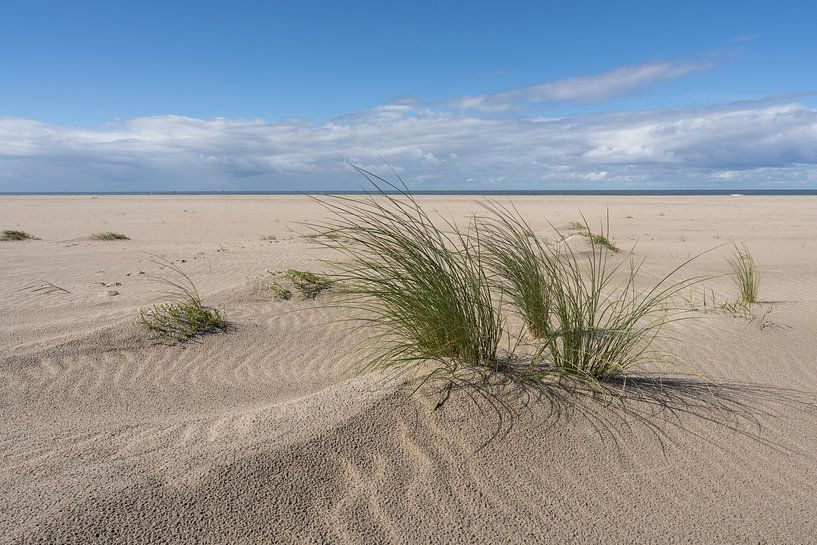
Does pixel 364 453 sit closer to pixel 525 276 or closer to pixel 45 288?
pixel 525 276

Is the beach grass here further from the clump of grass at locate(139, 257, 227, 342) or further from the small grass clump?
the clump of grass at locate(139, 257, 227, 342)

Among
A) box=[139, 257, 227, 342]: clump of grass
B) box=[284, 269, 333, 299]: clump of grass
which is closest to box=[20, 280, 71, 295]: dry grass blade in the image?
box=[139, 257, 227, 342]: clump of grass

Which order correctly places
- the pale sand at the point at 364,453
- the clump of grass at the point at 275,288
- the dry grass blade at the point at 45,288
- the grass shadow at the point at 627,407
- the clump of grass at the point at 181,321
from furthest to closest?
1. the dry grass blade at the point at 45,288
2. the clump of grass at the point at 275,288
3. the clump of grass at the point at 181,321
4. the grass shadow at the point at 627,407
5. the pale sand at the point at 364,453

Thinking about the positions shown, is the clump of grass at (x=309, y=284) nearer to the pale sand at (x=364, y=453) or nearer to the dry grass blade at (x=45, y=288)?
the pale sand at (x=364, y=453)

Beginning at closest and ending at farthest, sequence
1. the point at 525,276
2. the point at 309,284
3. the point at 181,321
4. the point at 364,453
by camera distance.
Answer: the point at 364,453 → the point at 525,276 → the point at 181,321 → the point at 309,284

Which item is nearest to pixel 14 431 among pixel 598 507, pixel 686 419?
pixel 598 507

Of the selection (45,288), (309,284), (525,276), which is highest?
(525,276)

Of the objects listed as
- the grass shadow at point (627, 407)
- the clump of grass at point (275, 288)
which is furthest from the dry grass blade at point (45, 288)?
the grass shadow at point (627, 407)

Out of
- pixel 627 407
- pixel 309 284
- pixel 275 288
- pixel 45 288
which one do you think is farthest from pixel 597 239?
pixel 45 288

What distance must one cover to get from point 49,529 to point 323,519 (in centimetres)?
98

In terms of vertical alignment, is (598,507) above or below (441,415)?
below

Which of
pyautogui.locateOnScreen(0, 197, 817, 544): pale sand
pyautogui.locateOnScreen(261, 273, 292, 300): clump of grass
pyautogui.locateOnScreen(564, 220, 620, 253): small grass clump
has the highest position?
pyautogui.locateOnScreen(564, 220, 620, 253): small grass clump

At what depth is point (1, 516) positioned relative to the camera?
204cm

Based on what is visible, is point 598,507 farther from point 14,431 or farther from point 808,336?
point 808,336
